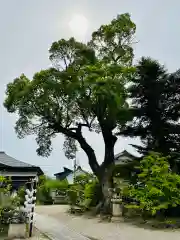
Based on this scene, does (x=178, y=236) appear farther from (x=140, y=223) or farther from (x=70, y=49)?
(x=70, y=49)

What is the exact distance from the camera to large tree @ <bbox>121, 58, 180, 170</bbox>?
60.5ft

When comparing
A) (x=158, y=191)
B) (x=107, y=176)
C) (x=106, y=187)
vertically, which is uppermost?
(x=107, y=176)

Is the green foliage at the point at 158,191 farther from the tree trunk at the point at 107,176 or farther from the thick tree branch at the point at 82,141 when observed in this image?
the thick tree branch at the point at 82,141

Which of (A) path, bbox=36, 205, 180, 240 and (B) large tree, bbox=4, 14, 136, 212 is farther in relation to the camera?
(B) large tree, bbox=4, 14, 136, 212

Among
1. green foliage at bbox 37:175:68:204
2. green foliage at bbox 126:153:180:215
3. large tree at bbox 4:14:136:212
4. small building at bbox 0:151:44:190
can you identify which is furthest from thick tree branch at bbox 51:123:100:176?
green foliage at bbox 37:175:68:204

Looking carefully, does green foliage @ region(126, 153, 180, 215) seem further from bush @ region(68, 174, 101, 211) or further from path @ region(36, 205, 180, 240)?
bush @ region(68, 174, 101, 211)

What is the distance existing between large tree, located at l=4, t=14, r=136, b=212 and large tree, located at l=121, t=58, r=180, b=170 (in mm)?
928

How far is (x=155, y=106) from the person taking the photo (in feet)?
61.5

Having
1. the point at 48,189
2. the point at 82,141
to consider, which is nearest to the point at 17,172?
the point at 82,141

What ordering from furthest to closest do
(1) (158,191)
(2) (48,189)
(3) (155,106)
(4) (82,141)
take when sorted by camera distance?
1. (2) (48,189)
2. (4) (82,141)
3. (3) (155,106)
4. (1) (158,191)

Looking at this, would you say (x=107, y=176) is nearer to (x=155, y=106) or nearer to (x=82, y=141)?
(x=82, y=141)

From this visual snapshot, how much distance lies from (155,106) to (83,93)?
4.71m

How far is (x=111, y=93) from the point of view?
17.3 metres

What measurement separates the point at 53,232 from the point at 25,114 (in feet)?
29.5
